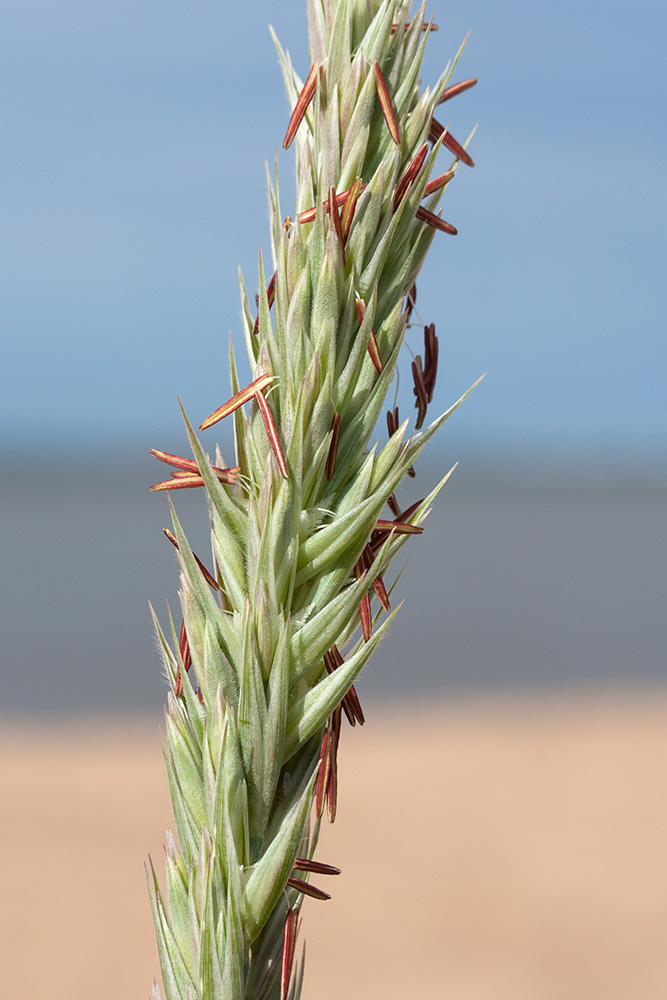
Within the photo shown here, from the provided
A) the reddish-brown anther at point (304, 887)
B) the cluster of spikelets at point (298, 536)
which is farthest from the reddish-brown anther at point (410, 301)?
the reddish-brown anther at point (304, 887)

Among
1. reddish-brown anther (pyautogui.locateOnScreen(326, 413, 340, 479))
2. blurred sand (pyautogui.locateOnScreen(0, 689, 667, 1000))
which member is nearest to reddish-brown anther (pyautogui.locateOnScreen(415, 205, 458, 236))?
reddish-brown anther (pyautogui.locateOnScreen(326, 413, 340, 479))

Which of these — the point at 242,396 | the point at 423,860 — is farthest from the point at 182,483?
the point at 423,860

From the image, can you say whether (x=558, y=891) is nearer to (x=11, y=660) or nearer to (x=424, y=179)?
(x=424, y=179)

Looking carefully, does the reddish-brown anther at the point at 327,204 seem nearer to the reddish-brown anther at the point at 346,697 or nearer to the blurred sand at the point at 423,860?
the reddish-brown anther at the point at 346,697

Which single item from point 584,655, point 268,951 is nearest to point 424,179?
point 268,951

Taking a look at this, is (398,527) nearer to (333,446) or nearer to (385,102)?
(333,446)

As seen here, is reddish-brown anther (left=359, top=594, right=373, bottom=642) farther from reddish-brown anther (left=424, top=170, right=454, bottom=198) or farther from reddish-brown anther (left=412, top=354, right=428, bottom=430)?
reddish-brown anther (left=424, top=170, right=454, bottom=198)
